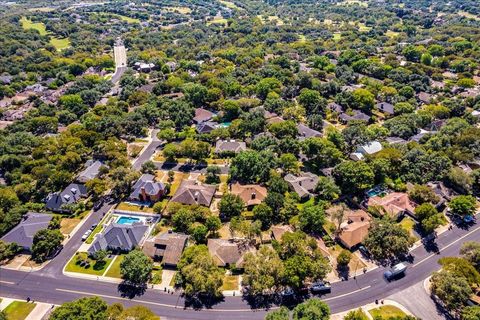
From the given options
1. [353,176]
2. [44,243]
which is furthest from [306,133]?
[44,243]

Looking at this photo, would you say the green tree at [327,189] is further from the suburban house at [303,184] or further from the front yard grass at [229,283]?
the front yard grass at [229,283]

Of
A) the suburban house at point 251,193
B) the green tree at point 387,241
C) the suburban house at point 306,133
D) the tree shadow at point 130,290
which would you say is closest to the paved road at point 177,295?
the tree shadow at point 130,290

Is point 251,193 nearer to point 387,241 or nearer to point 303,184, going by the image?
point 303,184

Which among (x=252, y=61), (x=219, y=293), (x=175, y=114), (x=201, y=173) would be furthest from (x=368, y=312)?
(x=252, y=61)

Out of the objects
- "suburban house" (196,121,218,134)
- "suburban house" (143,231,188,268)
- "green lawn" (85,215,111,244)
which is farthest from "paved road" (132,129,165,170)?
"suburban house" (143,231,188,268)

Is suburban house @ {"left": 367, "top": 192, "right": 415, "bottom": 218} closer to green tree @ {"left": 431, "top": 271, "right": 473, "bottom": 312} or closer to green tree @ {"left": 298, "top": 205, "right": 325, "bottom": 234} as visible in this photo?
green tree @ {"left": 298, "top": 205, "right": 325, "bottom": 234}
